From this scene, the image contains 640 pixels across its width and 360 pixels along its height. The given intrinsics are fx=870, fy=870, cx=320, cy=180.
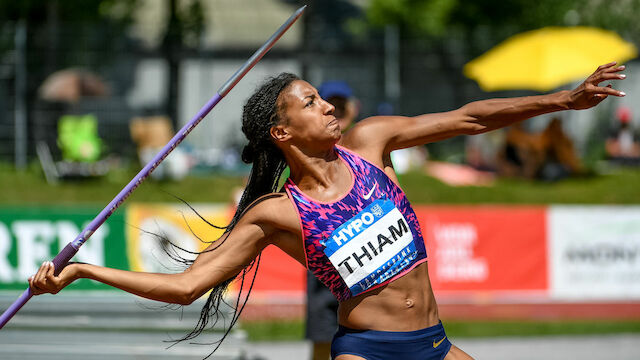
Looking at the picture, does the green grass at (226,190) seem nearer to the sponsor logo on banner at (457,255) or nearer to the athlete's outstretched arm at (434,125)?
the sponsor logo on banner at (457,255)

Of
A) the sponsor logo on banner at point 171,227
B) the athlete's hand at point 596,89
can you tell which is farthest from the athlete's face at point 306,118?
the sponsor logo on banner at point 171,227

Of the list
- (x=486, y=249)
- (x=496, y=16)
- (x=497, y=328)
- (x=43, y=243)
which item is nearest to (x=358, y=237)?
(x=497, y=328)

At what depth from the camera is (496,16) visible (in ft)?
70.4

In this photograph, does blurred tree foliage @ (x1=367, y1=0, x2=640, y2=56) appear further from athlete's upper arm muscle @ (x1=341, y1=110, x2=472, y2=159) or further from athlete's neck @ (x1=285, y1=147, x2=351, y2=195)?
athlete's neck @ (x1=285, y1=147, x2=351, y2=195)

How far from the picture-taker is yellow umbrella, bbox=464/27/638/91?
15.0 metres

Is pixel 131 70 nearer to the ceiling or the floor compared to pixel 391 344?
nearer to the ceiling

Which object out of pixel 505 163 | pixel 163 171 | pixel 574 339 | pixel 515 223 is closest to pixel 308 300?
pixel 574 339

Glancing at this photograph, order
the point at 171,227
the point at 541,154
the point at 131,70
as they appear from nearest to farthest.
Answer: the point at 171,227, the point at 541,154, the point at 131,70

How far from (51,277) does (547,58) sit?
42.8ft

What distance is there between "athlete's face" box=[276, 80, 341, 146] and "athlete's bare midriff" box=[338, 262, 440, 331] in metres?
0.68

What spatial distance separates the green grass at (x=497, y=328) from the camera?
31.7ft

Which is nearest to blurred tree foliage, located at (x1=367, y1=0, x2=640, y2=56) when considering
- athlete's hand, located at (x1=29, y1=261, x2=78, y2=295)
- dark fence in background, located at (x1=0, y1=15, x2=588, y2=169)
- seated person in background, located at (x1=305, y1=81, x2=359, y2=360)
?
dark fence in background, located at (x1=0, y1=15, x2=588, y2=169)

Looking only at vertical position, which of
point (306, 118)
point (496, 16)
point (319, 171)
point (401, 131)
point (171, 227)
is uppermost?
point (496, 16)

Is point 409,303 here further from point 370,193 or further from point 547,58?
point 547,58
